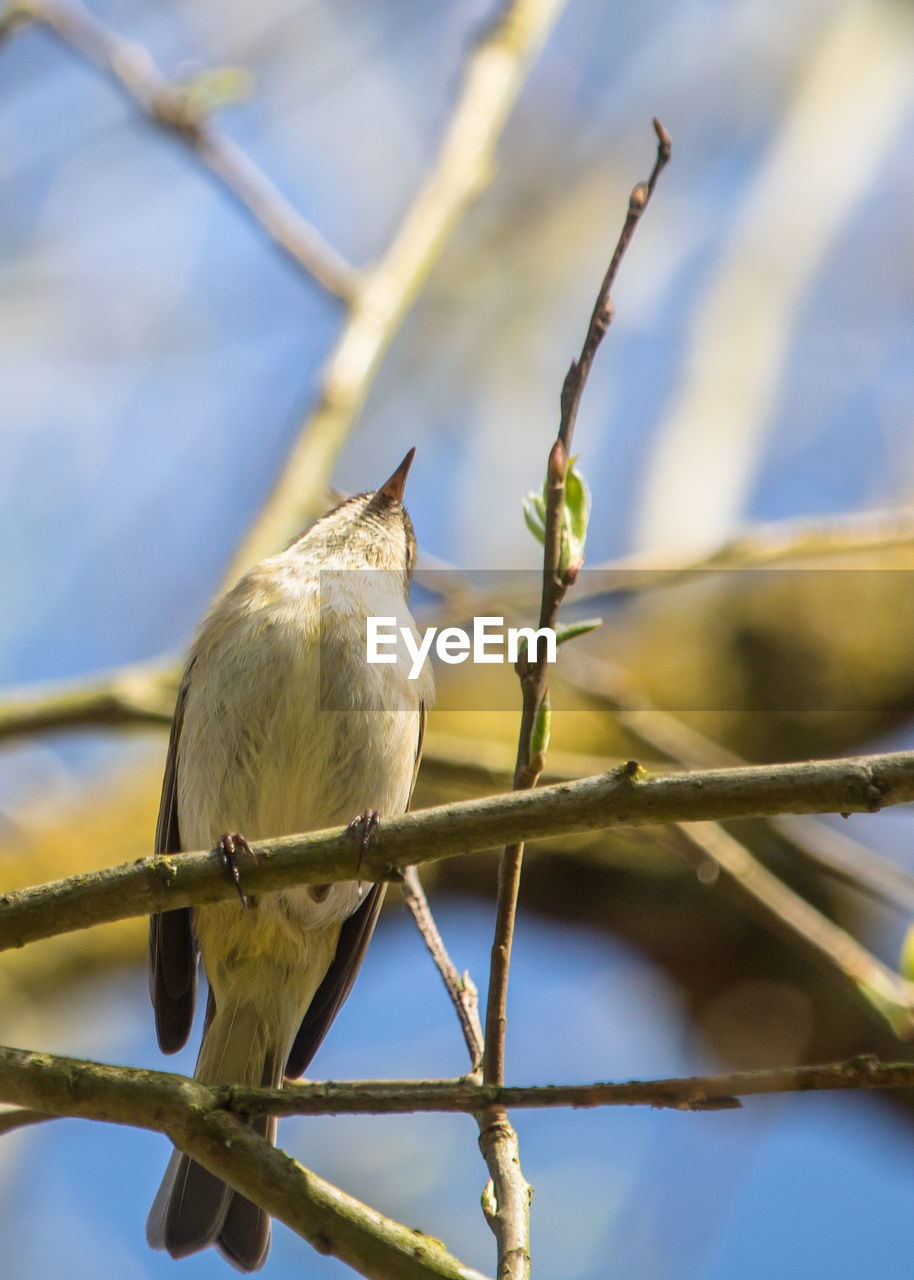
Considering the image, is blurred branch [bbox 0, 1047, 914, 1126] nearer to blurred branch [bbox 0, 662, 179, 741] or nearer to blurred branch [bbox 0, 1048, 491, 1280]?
blurred branch [bbox 0, 1048, 491, 1280]

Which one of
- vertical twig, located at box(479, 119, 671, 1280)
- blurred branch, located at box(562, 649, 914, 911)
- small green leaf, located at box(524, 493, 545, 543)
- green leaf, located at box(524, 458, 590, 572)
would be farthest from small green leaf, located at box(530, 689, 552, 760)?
blurred branch, located at box(562, 649, 914, 911)

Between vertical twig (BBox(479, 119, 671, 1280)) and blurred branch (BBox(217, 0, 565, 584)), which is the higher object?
blurred branch (BBox(217, 0, 565, 584))

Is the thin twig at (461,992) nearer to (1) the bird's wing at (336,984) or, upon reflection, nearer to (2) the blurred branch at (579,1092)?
(2) the blurred branch at (579,1092)

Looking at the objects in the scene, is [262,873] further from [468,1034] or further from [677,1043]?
[677,1043]

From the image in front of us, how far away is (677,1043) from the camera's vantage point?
5.47 m

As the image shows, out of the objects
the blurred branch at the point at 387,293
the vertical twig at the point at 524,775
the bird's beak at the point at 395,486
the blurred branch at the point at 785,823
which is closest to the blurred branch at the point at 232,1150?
the vertical twig at the point at 524,775

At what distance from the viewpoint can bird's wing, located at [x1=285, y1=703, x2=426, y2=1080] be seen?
12.1 feet

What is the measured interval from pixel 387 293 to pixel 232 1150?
2612 mm

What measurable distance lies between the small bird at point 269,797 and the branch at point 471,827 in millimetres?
1099

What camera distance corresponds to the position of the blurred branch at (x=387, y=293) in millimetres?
3846

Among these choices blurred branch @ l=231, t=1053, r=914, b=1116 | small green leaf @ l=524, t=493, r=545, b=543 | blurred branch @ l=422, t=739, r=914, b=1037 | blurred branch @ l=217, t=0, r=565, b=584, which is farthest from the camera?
blurred branch @ l=217, t=0, r=565, b=584

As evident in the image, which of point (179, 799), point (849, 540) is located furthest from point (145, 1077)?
point (849, 540)

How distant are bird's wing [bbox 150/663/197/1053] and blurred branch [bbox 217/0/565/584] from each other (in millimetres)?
633

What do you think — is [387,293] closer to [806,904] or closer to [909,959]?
[806,904]
